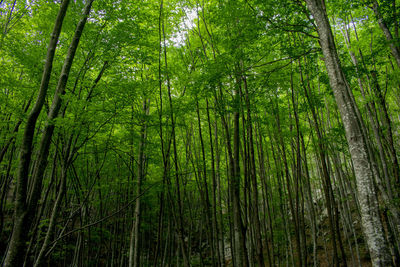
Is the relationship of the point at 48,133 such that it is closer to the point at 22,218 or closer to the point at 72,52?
the point at 22,218

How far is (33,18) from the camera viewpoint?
5621mm

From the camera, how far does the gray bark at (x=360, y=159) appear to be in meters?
2.09

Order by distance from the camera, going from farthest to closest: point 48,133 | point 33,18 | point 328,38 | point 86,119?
1. point 33,18
2. point 86,119
3. point 328,38
4. point 48,133

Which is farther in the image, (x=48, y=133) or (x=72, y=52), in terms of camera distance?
(x=72, y=52)

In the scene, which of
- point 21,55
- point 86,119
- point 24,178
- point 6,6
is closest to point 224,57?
point 86,119

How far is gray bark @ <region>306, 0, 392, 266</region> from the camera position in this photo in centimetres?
209

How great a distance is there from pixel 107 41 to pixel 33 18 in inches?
104

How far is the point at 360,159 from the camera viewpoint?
235 cm

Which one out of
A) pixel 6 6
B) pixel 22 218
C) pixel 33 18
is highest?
pixel 6 6

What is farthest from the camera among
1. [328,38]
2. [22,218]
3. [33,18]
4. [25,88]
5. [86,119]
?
[33,18]

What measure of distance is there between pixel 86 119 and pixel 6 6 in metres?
4.41

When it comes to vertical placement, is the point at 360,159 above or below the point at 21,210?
above

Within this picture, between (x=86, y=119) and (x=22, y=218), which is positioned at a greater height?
(x=86, y=119)

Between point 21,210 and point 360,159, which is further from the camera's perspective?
point 360,159
